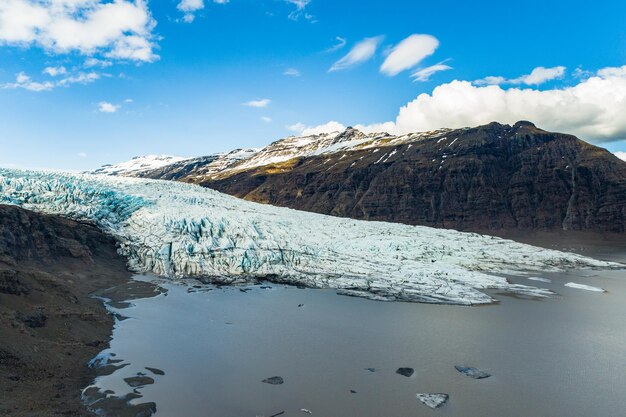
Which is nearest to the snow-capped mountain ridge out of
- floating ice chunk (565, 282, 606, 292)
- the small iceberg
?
floating ice chunk (565, 282, 606, 292)

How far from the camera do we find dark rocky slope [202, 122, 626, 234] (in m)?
64.3

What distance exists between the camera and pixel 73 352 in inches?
361

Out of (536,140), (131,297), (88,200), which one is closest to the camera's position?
(131,297)

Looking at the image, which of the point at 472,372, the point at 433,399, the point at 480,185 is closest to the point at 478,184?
the point at 480,185

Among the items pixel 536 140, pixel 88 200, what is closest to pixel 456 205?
pixel 536 140

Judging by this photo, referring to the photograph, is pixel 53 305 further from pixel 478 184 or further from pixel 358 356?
pixel 478 184

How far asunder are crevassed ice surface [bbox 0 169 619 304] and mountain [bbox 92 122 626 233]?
139 feet

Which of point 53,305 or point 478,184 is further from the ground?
point 478,184

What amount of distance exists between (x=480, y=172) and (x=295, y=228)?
57251 millimetres

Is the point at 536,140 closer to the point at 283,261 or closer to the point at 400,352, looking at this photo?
the point at 283,261

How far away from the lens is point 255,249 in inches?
830

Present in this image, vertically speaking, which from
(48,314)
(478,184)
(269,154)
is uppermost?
(269,154)

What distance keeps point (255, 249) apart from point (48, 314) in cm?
1153

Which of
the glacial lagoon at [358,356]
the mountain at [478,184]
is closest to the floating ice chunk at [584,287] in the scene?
the glacial lagoon at [358,356]
